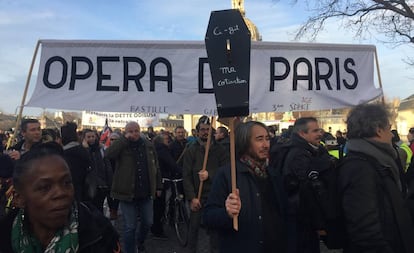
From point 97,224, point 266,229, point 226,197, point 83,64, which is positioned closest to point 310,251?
point 266,229

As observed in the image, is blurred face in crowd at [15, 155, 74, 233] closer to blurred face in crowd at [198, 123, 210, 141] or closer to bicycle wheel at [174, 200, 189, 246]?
blurred face in crowd at [198, 123, 210, 141]

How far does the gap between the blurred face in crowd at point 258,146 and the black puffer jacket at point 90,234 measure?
1496mm

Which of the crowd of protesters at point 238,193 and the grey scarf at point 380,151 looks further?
the grey scarf at point 380,151

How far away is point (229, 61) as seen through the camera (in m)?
3.16

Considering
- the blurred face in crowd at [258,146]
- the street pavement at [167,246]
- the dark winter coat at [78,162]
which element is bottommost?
the street pavement at [167,246]

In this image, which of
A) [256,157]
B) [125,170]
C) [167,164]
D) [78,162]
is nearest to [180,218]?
[167,164]

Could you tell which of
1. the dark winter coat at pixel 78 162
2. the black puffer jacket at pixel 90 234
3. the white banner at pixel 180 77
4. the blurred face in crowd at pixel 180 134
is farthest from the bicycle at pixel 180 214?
the black puffer jacket at pixel 90 234

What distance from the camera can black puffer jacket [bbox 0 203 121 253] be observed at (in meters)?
1.98

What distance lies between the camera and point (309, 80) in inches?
219

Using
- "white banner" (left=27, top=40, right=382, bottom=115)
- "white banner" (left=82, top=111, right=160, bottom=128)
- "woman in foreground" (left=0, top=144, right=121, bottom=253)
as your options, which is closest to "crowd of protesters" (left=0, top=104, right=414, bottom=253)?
"woman in foreground" (left=0, top=144, right=121, bottom=253)

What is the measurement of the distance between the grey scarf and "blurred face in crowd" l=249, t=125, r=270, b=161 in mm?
632

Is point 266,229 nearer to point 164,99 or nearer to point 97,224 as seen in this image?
point 97,224

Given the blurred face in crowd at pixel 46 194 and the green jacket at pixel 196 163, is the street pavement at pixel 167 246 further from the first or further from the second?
the blurred face in crowd at pixel 46 194

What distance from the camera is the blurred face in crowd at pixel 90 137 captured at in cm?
791
